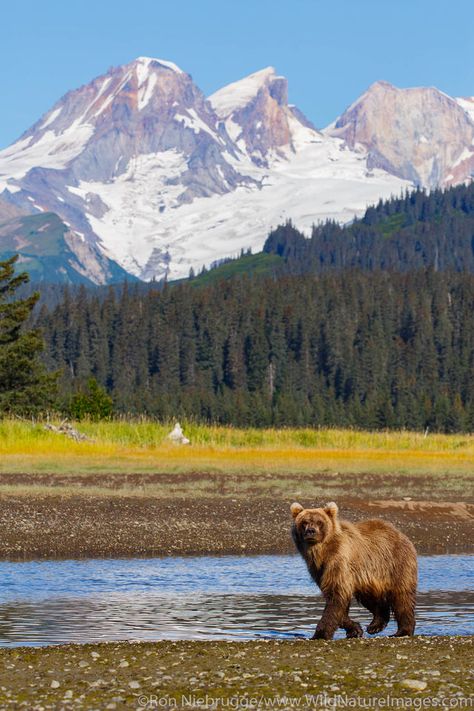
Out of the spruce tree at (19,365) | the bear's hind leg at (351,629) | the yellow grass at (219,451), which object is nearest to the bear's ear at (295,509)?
the bear's hind leg at (351,629)

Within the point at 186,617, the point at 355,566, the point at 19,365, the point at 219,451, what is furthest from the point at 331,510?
the point at 19,365

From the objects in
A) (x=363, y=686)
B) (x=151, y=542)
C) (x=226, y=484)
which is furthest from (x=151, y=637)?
(x=226, y=484)

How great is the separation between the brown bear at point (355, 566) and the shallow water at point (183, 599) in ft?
3.61

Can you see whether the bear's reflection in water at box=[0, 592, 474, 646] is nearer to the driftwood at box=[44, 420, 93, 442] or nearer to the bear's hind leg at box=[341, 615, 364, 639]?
the bear's hind leg at box=[341, 615, 364, 639]

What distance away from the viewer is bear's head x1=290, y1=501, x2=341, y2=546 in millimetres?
14023

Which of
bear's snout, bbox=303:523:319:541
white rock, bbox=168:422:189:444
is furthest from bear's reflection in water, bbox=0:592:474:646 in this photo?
white rock, bbox=168:422:189:444

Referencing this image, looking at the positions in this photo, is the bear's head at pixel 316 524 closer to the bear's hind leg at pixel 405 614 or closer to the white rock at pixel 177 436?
the bear's hind leg at pixel 405 614

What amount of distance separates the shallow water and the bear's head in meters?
1.78

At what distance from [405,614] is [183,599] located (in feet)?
15.6

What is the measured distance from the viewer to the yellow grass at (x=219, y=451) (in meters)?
39.7

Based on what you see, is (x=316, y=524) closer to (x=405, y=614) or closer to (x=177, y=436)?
(x=405, y=614)

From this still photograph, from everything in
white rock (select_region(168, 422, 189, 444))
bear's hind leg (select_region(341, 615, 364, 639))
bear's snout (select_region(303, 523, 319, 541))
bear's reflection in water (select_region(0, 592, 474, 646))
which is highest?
white rock (select_region(168, 422, 189, 444))

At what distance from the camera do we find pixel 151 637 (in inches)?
595

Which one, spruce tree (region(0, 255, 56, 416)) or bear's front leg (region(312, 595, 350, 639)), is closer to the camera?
bear's front leg (region(312, 595, 350, 639))
